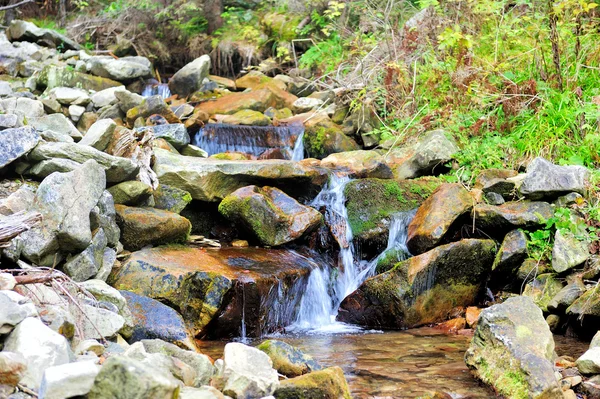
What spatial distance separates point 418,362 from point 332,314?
5.48ft

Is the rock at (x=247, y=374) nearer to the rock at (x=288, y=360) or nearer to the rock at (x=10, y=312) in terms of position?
the rock at (x=288, y=360)

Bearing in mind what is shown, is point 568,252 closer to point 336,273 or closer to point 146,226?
point 336,273

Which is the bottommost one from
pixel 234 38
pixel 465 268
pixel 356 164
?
pixel 465 268

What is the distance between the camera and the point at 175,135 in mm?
8992

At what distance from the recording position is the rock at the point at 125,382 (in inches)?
110

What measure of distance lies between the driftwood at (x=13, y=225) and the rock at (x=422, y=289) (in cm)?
328

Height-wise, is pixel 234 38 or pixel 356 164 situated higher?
pixel 234 38

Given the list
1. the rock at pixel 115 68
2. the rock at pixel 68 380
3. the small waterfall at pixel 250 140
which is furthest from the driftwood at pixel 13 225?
the rock at pixel 115 68

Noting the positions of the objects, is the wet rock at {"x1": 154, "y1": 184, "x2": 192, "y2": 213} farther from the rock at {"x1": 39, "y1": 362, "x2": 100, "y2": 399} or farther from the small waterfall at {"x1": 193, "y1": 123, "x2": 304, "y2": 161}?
the rock at {"x1": 39, "y1": 362, "x2": 100, "y2": 399}

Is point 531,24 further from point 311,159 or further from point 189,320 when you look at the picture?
point 189,320

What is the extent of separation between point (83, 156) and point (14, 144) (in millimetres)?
606

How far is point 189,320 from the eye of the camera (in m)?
5.63

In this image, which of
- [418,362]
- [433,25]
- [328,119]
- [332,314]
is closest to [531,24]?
[433,25]

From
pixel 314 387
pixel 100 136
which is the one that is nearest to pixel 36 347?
pixel 314 387
